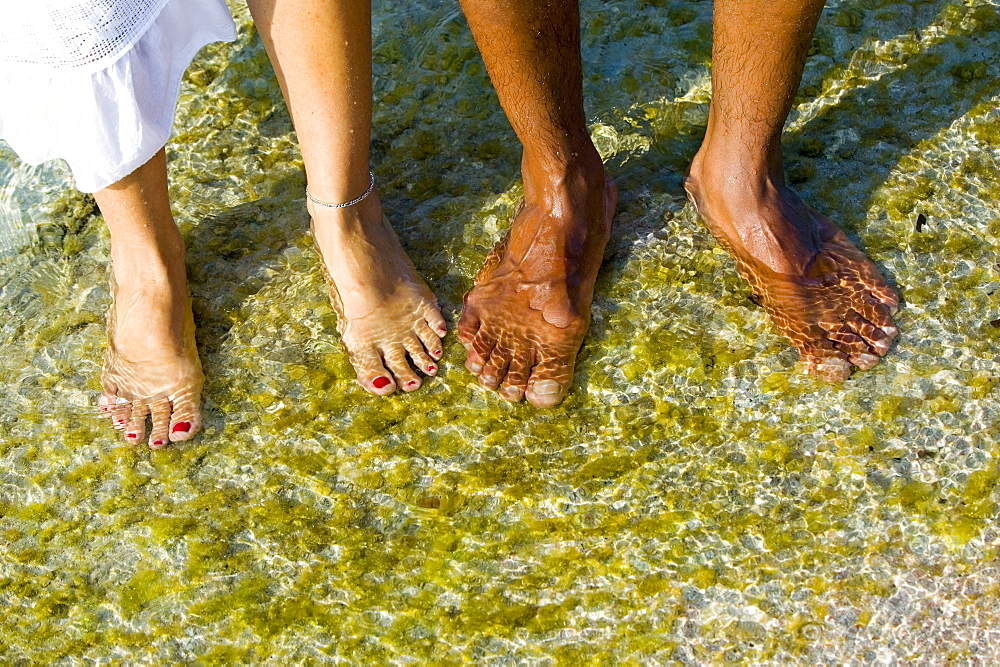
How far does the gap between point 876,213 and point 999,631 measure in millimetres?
1265

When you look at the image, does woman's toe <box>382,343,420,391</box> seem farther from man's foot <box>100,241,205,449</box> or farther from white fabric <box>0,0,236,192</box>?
white fabric <box>0,0,236,192</box>

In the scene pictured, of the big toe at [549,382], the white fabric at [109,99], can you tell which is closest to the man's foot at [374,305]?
the big toe at [549,382]

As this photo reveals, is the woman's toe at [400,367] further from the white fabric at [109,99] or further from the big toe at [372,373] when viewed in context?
the white fabric at [109,99]

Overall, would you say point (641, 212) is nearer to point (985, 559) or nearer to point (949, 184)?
point (949, 184)

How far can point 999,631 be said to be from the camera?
2.02 meters

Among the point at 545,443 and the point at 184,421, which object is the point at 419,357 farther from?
the point at 184,421

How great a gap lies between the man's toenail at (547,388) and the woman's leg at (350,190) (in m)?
0.30

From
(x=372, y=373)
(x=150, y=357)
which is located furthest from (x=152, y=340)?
(x=372, y=373)

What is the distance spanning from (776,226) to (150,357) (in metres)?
1.74

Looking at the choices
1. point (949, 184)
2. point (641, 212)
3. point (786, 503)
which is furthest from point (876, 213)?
point (786, 503)

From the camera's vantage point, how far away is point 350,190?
2518 millimetres

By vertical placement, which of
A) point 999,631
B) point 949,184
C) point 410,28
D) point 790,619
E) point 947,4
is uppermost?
point 410,28

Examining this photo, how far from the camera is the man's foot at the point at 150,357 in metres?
2.53

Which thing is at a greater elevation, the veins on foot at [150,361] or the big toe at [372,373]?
the veins on foot at [150,361]
